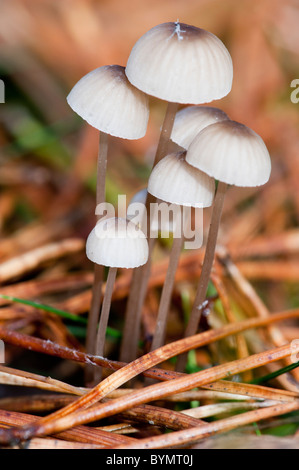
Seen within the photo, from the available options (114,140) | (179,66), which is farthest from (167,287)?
(114,140)

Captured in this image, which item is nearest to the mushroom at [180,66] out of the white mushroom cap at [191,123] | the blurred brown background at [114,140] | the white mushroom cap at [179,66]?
the white mushroom cap at [179,66]

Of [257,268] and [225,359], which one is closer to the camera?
[225,359]

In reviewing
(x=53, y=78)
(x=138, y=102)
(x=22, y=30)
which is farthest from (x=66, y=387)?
(x=22, y=30)
